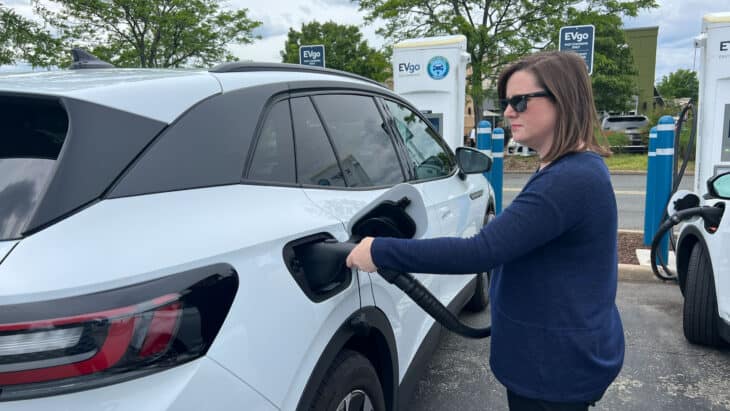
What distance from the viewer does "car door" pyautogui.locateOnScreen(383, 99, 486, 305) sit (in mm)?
2877

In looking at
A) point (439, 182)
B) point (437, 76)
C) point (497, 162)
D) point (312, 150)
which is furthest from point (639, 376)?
point (437, 76)

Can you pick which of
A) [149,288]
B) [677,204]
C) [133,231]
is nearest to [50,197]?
[133,231]

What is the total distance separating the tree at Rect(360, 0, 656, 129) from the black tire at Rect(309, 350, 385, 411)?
16479 millimetres

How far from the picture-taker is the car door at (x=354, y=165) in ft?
6.26

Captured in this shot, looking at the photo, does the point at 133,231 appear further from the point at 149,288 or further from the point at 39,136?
the point at 39,136

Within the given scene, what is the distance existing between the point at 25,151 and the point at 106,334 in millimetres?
535

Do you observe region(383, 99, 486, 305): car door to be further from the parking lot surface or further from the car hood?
the car hood

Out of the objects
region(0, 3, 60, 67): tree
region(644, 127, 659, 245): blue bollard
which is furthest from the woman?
region(0, 3, 60, 67): tree

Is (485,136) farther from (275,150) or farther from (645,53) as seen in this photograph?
(645,53)

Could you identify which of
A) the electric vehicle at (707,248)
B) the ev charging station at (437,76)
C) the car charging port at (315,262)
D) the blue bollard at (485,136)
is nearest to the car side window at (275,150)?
the car charging port at (315,262)

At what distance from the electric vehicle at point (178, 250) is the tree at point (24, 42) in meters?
9.11

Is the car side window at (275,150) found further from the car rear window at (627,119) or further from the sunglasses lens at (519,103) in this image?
the car rear window at (627,119)

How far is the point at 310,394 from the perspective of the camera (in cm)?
152

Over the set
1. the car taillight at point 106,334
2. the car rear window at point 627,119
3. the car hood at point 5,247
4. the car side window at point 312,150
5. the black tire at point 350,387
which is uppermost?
the car rear window at point 627,119
